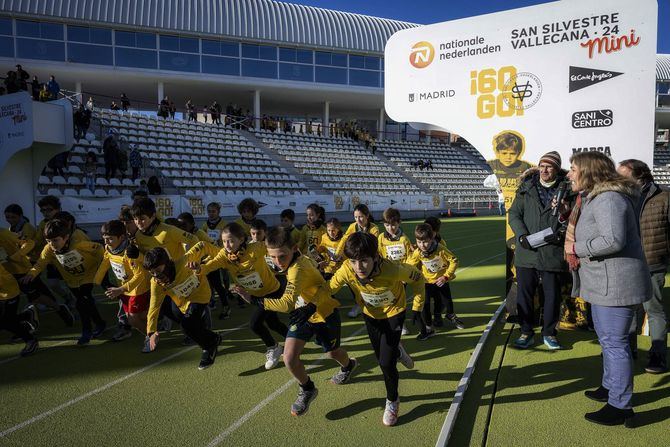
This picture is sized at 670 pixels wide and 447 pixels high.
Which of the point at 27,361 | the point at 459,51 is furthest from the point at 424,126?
the point at 27,361

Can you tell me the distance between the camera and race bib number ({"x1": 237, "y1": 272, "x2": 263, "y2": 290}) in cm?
461

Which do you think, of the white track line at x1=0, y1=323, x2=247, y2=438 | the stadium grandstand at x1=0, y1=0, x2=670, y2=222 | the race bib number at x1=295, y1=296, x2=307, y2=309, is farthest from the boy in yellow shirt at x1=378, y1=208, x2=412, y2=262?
the stadium grandstand at x1=0, y1=0, x2=670, y2=222

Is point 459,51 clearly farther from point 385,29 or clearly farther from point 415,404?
point 385,29

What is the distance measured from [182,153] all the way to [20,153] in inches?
393

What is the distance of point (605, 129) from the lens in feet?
16.3

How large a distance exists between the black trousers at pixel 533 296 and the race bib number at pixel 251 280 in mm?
2805

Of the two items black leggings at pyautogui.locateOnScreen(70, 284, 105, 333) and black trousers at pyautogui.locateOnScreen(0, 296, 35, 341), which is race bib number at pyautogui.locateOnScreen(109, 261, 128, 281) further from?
black trousers at pyautogui.locateOnScreen(0, 296, 35, 341)

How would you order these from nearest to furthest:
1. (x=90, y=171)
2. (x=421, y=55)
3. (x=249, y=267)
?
(x=249, y=267) → (x=421, y=55) → (x=90, y=171)

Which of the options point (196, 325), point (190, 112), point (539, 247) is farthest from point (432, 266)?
point (190, 112)

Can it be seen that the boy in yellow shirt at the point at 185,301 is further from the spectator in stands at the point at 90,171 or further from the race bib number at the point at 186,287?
the spectator in stands at the point at 90,171

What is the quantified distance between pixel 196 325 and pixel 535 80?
4.91 m

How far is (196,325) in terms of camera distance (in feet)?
14.3

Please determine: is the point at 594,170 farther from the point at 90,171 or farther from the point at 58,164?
the point at 58,164

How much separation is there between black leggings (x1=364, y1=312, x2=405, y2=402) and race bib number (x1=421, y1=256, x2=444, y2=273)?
2013 millimetres
